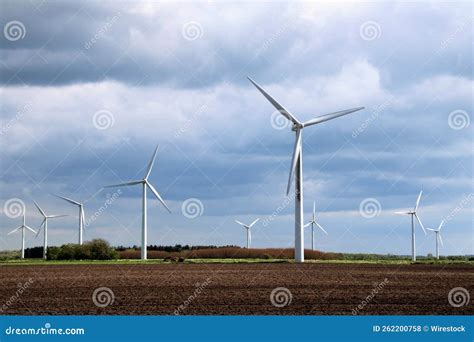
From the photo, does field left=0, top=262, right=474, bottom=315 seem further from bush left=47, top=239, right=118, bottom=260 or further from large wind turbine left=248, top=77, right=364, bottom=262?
bush left=47, top=239, right=118, bottom=260

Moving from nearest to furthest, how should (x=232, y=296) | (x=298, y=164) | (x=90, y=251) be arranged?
(x=232, y=296), (x=298, y=164), (x=90, y=251)

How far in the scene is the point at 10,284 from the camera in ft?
162

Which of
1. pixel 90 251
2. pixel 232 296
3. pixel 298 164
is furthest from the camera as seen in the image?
pixel 90 251

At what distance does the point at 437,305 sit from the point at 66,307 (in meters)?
17.3

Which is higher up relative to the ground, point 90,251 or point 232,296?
point 90,251

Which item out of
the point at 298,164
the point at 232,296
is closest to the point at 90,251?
the point at 298,164

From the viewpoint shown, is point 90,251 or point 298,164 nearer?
point 298,164

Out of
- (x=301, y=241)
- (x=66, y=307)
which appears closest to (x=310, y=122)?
(x=301, y=241)

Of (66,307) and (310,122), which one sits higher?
(310,122)

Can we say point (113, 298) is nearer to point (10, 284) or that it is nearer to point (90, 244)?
point (10, 284)

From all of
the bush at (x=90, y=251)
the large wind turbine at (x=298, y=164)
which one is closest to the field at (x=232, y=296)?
the large wind turbine at (x=298, y=164)

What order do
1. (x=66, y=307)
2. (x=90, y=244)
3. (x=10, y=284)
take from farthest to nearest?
1. (x=90, y=244)
2. (x=10, y=284)
3. (x=66, y=307)

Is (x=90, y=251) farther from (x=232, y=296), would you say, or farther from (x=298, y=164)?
(x=232, y=296)
